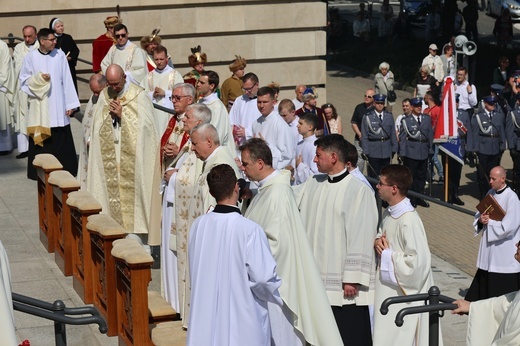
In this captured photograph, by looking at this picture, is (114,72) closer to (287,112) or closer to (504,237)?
(287,112)

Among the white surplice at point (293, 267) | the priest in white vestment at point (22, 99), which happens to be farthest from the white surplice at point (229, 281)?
the priest in white vestment at point (22, 99)

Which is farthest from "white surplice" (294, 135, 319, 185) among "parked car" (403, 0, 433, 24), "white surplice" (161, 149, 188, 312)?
"parked car" (403, 0, 433, 24)

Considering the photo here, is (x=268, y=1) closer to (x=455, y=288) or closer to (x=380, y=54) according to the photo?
(x=455, y=288)

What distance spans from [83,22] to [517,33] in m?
24.8

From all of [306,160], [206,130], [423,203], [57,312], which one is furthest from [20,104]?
[57,312]

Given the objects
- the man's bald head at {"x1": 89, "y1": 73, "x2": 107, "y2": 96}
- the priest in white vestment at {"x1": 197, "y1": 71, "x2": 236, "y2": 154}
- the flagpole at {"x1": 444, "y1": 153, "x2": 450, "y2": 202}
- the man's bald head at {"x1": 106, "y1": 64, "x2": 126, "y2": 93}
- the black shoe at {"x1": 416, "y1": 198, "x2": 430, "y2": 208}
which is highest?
the man's bald head at {"x1": 106, "y1": 64, "x2": 126, "y2": 93}

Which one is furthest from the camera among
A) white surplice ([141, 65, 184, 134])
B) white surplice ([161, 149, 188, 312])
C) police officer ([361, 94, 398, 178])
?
police officer ([361, 94, 398, 178])

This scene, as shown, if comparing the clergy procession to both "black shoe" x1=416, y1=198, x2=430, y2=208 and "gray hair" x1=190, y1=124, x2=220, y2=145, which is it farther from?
"black shoe" x1=416, y1=198, x2=430, y2=208

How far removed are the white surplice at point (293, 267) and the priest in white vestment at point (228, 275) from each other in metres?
0.47

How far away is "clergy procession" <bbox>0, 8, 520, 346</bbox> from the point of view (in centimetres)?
783

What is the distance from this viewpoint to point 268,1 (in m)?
22.1

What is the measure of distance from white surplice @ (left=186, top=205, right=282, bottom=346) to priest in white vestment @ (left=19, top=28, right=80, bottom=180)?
716 cm

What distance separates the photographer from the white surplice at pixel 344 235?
9211 mm

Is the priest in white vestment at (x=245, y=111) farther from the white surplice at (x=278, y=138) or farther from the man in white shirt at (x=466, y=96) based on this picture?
the man in white shirt at (x=466, y=96)
